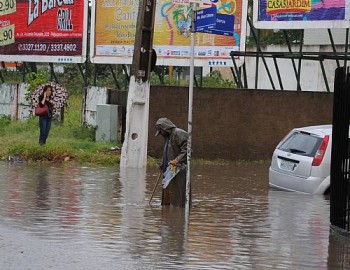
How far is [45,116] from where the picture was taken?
2561cm

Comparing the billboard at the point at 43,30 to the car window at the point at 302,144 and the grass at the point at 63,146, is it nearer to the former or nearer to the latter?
the grass at the point at 63,146

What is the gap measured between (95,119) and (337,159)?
51.4ft

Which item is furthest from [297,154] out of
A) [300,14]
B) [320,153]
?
[300,14]

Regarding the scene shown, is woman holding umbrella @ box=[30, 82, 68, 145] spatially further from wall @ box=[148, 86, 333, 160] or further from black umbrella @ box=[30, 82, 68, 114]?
wall @ box=[148, 86, 333, 160]

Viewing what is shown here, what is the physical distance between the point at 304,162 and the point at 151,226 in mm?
5378

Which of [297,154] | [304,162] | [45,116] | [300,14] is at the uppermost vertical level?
[300,14]

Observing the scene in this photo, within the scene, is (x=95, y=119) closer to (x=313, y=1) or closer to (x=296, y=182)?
(x=313, y=1)

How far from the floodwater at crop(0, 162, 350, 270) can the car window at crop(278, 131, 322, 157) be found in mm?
811

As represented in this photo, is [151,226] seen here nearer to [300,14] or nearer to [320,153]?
[320,153]

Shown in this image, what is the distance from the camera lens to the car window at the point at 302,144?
738 inches

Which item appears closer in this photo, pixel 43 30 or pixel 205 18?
pixel 205 18

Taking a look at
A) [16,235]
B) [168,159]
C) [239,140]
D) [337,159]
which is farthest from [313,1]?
[16,235]


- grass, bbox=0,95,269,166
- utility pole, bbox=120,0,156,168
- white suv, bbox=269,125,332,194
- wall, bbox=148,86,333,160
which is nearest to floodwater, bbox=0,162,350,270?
white suv, bbox=269,125,332,194

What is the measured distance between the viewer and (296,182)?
1892cm
